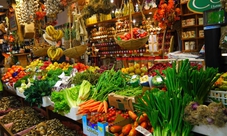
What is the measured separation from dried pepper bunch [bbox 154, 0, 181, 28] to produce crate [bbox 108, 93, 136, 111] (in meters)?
4.02

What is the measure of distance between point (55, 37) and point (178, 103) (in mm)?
2932

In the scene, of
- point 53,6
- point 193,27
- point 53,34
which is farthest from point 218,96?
point 193,27

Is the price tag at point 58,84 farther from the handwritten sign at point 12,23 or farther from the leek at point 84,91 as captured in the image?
the handwritten sign at point 12,23

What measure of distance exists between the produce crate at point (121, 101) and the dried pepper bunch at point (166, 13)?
402 centimetres

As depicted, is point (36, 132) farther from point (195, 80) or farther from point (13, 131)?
point (195, 80)

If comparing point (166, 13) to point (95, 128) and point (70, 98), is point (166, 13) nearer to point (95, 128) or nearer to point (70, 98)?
point (70, 98)

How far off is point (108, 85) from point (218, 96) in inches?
48.5

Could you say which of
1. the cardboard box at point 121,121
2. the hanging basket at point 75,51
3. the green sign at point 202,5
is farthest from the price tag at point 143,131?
the hanging basket at point 75,51

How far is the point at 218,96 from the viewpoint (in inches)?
58.9

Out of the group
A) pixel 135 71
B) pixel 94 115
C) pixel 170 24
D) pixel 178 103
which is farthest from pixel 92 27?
pixel 178 103

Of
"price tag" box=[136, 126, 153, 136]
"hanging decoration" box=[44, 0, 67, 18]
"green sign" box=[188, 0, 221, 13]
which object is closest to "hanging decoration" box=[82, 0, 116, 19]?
"hanging decoration" box=[44, 0, 67, 18]

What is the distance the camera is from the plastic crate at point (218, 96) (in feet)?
4.71

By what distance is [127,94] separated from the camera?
6.48 ft

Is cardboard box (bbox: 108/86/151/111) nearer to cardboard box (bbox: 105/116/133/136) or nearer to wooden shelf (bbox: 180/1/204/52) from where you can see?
cardboard box (bbox: 105/116/133/136)
